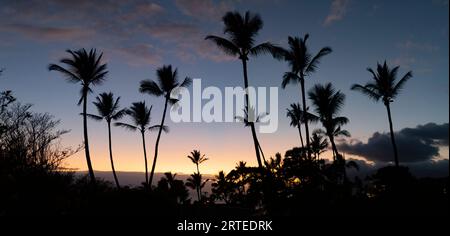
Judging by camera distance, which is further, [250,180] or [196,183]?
[196,183]

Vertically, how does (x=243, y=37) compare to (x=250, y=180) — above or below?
above

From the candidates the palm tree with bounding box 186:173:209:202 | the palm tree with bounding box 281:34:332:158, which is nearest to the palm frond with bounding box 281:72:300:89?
the palm tree with bounding box 281:34:332:158

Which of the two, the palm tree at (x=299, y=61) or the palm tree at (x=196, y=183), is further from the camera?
the palm tree at (x=196, y=183)

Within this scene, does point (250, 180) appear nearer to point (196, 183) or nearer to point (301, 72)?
point (301, 72)

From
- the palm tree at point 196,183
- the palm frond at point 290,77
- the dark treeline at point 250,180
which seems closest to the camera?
the dark treeline at point 250,180

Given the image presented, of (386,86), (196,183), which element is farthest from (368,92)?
(196,183)

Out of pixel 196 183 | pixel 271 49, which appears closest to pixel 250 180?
pixel 271 49

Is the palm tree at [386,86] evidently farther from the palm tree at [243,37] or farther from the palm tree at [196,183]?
the palm tree at [196,183]

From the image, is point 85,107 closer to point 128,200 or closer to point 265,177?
point 128,200

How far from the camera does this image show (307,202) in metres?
11.6

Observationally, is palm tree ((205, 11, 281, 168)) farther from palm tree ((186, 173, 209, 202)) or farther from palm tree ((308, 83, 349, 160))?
palm tree ((186, 173, 209, 202))

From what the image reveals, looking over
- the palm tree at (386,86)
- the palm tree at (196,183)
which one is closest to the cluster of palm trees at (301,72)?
the palm tree at (386,86)

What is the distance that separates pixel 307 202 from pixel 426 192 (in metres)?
4.06
